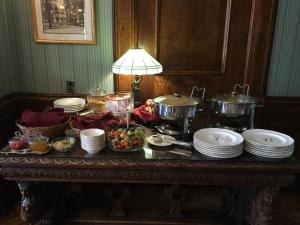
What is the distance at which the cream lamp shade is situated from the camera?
174 cm

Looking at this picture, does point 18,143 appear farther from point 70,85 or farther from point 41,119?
point 70,85

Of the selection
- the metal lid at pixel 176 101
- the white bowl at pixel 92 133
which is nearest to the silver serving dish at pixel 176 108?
the metal lid at pixel 176 101

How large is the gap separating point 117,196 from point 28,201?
566mm

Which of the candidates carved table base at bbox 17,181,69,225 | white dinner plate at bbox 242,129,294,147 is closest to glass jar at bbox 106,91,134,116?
carved table base at bbox 17,181,69,225

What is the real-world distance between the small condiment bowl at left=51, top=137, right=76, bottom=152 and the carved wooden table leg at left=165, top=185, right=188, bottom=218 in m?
0.72

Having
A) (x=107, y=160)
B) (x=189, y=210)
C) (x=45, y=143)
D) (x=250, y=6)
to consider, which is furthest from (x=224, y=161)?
(x=250, y=6)

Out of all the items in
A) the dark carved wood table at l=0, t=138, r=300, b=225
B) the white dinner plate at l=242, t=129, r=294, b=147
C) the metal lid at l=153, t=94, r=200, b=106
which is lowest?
the dark carved wood table at l=0, t=138, r=300, b=225

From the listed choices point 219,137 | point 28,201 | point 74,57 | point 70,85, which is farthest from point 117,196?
point 74,57

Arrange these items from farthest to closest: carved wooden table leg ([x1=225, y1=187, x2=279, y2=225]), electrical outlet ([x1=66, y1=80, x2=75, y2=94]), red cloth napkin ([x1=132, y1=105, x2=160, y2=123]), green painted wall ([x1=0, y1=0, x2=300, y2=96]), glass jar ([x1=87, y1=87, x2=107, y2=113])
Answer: electrical outlet ([x1=66, y1=80, x2=75, y2=94]) < green painted wall ([x1=0, y1=0, x2=300, y2=96]) < glass jar ([x1=87, y1=87, x2=107, y2=113]) < red cloth napkin ([x1=132, y1=105, x2=160, y2=123]) < carved wooden table leg ([x1=225, y1=187, x2=279, y2=225])

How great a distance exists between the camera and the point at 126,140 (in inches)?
54.5

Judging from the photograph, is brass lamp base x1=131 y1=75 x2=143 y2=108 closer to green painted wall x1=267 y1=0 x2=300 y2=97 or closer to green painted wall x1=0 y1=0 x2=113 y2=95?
green painted wall x1=0 y1=0 x2=113 y2=95

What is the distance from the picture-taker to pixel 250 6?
1.94m

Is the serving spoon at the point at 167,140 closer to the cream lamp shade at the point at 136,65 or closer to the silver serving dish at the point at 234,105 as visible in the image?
the silver serving dish at the point at 234,105

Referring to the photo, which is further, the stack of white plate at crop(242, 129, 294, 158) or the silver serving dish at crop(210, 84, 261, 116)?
the silver serving dish at crop(210, 84, 261, 116)
